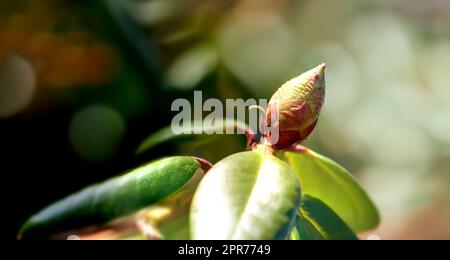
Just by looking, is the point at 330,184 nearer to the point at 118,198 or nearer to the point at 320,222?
the point at 320,222

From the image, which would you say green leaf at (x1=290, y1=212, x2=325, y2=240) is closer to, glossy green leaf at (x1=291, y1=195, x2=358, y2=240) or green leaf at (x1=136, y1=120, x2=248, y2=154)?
glossy green leaf at (x1=291, y1=195, x2=358, y2=240)

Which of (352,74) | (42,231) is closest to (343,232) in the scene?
(42,231)

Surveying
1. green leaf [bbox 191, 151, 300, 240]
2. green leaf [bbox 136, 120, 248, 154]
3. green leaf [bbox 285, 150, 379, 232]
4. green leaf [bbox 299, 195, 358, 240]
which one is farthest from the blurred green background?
green leaf [bbox 191, 151, 300, 240]

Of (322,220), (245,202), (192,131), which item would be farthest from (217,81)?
(245,202)

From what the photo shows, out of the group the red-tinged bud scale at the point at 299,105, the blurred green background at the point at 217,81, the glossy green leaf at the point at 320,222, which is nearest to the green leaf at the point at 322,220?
the glossy green leaf at the point at 320,222
